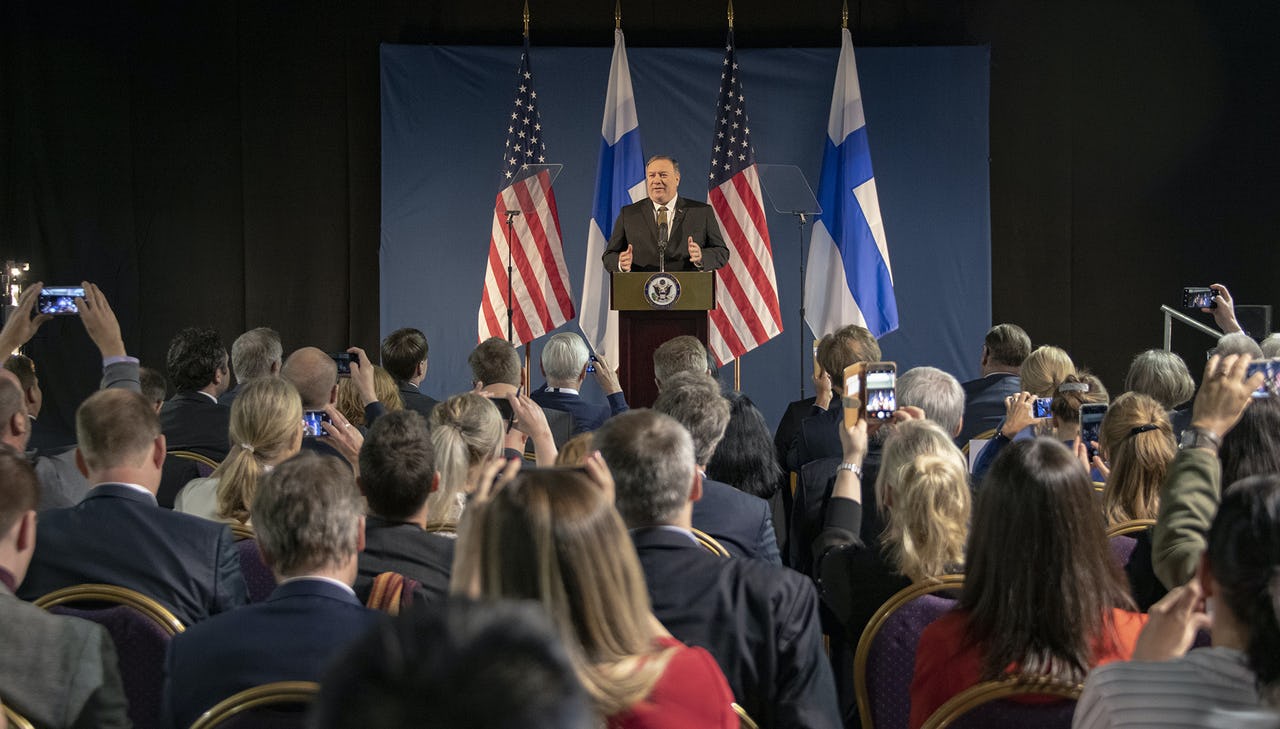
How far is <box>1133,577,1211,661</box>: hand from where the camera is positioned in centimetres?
169

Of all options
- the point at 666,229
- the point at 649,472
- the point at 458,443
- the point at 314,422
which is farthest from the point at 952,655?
the point at 666,229

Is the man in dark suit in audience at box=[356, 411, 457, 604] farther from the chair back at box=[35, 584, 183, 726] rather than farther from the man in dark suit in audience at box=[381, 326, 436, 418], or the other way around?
the man in dark suit in audience at box=[381, 326, 436, 418]

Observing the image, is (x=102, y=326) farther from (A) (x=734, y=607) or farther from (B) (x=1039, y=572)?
(B) (x=1039, y=572)

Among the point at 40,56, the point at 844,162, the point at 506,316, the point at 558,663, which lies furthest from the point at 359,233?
the point at 558,663

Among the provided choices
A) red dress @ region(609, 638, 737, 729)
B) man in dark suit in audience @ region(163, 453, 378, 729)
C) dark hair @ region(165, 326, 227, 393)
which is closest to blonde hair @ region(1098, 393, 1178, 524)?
red dress @ region(609, 638, 737, 729)

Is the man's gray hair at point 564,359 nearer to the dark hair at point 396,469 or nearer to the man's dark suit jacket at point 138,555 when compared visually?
the dark hair at point 396,469

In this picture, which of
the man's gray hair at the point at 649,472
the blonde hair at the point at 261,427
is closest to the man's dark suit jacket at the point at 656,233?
the blonde hair at the point at 261,427

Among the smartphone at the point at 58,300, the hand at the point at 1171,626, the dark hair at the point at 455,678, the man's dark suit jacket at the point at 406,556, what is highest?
the smartphone at the point at 58,300

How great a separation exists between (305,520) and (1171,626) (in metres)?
1.44

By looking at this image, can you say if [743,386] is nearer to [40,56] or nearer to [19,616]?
[40,56]

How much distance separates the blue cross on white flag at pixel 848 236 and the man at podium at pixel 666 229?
1.40 metres

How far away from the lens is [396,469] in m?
2.75

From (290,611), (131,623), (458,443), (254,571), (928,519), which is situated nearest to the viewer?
(290,611)

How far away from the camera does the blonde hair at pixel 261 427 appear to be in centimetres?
342
